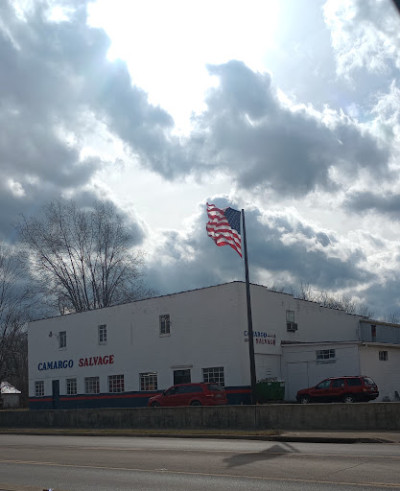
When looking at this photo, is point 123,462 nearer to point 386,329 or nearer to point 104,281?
point 386,329

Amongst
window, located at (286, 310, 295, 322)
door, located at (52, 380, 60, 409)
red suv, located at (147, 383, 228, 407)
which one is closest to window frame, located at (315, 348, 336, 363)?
window, located at (286, 310, 295, 322)

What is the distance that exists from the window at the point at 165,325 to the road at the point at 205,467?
22651 mm

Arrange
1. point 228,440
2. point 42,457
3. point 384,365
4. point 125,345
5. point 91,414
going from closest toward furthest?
point 42,457 → point 228,440 → point 91,414 → point 384,365 → point 125,345

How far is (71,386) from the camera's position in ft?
156

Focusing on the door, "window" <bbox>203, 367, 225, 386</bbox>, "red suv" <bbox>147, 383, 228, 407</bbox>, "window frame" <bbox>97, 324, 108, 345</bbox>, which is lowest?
the door

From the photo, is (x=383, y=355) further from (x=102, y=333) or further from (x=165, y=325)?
(x=102, y=333)

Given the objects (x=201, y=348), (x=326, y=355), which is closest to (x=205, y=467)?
(x=326, y=355)

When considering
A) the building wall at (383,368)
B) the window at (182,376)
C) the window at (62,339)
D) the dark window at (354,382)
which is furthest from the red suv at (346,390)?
the window at (62,339)

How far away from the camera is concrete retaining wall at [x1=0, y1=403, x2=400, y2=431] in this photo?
69.4ft

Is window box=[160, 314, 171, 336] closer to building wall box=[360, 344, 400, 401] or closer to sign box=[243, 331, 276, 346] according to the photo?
sign box=[243, 331, 276, 346]

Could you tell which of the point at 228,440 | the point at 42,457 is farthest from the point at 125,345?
the point at 42,457

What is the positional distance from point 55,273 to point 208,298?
85.9 feet

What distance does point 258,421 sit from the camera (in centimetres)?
2344

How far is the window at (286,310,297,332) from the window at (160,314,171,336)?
7.50 m
